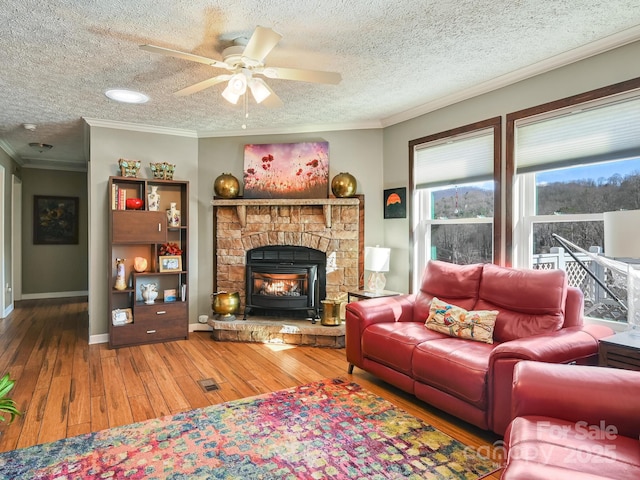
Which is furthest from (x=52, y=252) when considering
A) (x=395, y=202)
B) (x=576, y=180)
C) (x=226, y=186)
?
(x=576, y=180)

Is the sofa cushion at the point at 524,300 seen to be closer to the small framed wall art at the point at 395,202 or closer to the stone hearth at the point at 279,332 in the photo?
the small framed wall art at the point at 395,202

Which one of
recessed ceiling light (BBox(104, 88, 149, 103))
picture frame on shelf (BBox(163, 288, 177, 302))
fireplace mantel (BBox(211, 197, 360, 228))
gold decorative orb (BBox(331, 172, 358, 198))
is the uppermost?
recessed ceiling light (BBox(104, 88, 149, 103))

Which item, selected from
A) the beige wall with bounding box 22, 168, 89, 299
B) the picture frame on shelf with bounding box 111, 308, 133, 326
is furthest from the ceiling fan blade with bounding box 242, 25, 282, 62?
the beige wall with bounding box 22, 168, 89, 299

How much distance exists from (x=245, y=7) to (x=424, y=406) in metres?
2.75

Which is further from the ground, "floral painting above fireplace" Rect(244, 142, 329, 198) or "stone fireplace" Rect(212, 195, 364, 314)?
"floral painting above fireplace" Rect(244, 142, 329, 198)

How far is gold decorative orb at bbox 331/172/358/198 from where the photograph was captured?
14.4ft

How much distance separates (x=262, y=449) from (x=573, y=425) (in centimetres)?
152

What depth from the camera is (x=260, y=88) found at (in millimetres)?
2635

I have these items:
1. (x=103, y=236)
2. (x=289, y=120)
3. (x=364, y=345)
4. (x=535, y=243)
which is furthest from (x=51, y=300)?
(x=535, y=243)

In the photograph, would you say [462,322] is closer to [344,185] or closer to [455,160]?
[455,160]

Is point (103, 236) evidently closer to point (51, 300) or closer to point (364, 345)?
point (364, 345)

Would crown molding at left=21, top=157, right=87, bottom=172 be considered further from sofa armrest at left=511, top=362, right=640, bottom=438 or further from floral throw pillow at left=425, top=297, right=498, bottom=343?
sofa armrest at left=511, top=362, right=640, bottom=438

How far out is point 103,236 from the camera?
175 inches

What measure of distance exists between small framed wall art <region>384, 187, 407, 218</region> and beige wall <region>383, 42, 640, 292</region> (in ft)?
0.23
